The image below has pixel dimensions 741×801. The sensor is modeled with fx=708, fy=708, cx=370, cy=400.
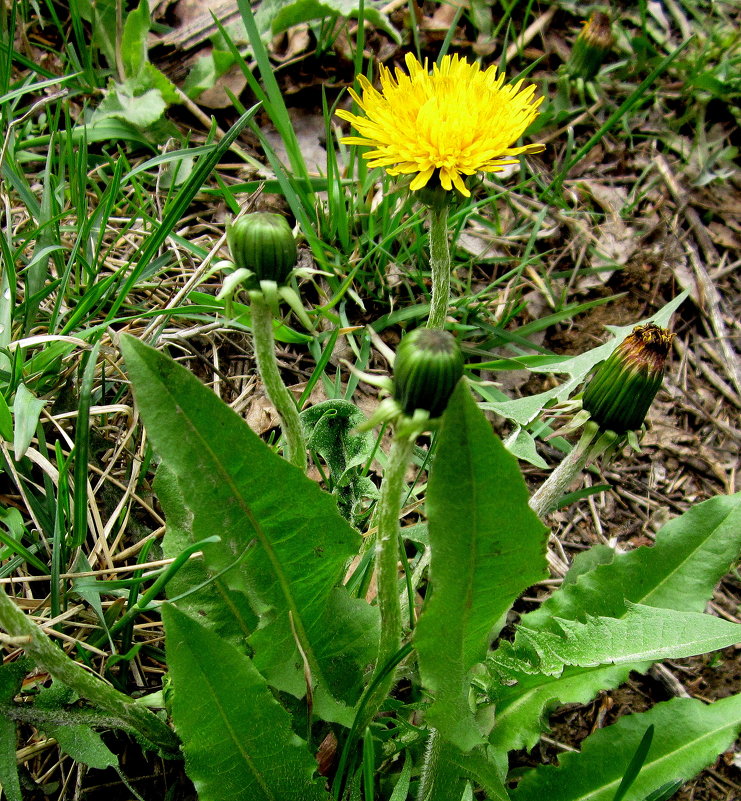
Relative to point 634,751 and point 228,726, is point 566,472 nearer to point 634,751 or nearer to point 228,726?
point 634,751

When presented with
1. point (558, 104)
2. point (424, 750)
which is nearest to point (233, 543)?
point (424, 750)

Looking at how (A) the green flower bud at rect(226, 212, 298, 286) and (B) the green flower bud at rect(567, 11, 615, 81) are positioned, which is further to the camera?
(B) the green flower bud at rect(567, 11, 615, 81)

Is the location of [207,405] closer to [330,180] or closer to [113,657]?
[113,657]

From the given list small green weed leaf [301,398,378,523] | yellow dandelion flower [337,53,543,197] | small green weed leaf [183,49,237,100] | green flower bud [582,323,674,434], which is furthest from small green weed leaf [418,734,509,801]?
small green weed leaf [183,49,237,100]

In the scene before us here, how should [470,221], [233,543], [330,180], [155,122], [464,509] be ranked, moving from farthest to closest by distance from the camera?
[470,221] → [155,122] → [330,180] → [233,543] → [464,509]

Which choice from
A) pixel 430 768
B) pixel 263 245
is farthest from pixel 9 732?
pixel 263 245

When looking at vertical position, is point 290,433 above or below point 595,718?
above

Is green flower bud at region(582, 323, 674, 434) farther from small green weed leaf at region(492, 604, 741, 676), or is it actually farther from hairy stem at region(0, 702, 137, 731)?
hairy stem at region(0, 702, 137, 731)
